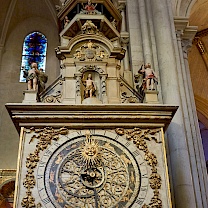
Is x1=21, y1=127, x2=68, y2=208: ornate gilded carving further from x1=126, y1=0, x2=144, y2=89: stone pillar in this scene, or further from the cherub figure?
the cherub figure

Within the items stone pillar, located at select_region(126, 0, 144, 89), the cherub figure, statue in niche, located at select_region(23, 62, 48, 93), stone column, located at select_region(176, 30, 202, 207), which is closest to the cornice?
statue in niche, located at select_region(23, 62, 48, 93)

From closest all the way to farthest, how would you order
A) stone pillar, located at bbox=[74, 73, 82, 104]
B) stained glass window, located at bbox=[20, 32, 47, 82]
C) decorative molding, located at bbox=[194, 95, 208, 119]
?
stone pillar, located at bbox=[74, 73, 82, 104], stained glass window, located at bbox=[20, 32, 47, 82], decorative molding, located at bbox=[194, 95, 208, 119]

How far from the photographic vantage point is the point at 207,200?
6.87 metres

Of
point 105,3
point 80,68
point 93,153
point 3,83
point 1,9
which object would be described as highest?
point 1,9

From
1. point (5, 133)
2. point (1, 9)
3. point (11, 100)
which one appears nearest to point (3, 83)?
point (11, 100)

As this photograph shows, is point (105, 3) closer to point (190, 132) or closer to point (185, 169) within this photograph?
point (190, 132)

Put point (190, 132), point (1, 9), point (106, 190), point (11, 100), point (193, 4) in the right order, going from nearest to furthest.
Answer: point (106, 190) → point (190, 132) → point (193, 4) → point (11, 100) → point (1, 9)

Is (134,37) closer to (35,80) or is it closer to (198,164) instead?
(198,164)

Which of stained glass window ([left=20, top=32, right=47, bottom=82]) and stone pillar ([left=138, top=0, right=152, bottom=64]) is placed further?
stained glass window ([left=20, top=32, right=47, bottom=82])

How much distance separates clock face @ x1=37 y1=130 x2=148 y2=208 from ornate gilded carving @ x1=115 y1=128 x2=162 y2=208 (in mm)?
74

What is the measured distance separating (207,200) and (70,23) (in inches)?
160

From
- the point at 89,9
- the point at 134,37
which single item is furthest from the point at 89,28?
the point at 134,37

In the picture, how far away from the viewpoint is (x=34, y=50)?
13.8 meters

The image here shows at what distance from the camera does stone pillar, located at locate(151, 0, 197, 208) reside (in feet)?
21.2
